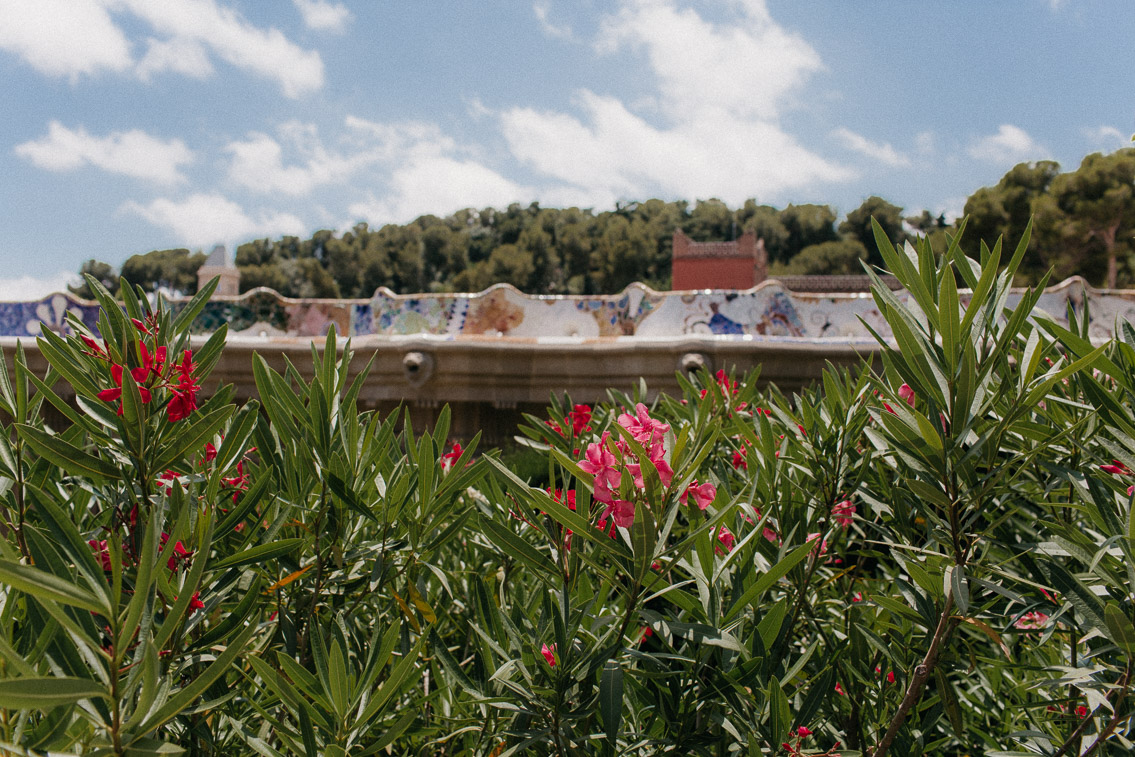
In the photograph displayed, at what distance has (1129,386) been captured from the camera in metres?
1.05

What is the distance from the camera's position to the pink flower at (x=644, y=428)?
0.98 metres

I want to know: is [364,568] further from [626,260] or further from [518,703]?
[626,260]

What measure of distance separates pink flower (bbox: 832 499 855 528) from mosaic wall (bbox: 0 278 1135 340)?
498 cm

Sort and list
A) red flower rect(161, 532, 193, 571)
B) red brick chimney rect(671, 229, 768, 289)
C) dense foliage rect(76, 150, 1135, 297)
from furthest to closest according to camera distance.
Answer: dense foliage rect(76, 150, 1135, 297) → red brick chimney rect(671, 229, 768, 289) → red flower rect(161, 532, 193, 571)

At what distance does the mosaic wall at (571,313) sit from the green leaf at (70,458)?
5.35m

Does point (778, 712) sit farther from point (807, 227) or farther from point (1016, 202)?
point (807, 227)

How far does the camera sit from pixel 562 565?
102 centimetres

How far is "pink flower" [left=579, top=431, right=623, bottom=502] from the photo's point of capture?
90cm

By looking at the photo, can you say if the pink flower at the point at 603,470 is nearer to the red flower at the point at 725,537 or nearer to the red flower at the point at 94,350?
the red flower at the point at 725,537

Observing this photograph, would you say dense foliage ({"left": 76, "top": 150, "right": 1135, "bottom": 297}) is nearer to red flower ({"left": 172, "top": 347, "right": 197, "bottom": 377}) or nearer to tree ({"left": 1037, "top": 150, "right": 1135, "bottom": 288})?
tree ({"left": 1037, "top": 150, "right": 1135, "bottom": 288})

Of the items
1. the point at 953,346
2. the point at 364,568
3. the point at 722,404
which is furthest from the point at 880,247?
the point at 722,404

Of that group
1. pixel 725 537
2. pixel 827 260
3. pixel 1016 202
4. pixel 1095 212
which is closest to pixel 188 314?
pixel 725 537

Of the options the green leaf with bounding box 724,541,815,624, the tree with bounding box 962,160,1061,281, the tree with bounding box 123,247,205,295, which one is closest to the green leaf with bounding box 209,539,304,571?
the green leaf with bounding box 724,541,815,624

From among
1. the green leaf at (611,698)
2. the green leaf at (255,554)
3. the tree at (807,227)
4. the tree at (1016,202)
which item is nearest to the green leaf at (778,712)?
the green leaf at (611,698)
